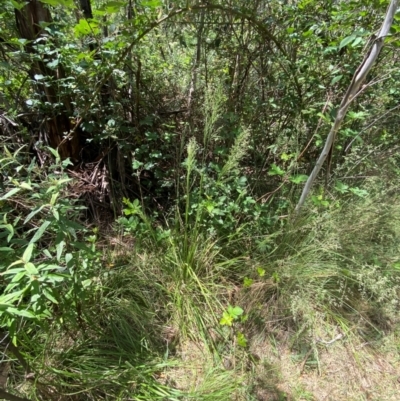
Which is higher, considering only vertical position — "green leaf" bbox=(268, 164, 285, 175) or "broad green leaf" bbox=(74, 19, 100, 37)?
"broad green leaf" bbox=(74, 19, 100, 37)

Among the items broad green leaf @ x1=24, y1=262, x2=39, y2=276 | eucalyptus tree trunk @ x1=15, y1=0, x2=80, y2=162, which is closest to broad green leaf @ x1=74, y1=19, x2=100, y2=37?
eucalyptus tree trunk @ x1=15, y1=0, x2=80, y2=162

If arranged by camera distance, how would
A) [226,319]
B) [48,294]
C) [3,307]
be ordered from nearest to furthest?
[3,307] → [48,294] → [226,319]

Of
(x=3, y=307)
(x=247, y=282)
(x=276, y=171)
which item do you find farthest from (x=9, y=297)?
(x=276, y=171)

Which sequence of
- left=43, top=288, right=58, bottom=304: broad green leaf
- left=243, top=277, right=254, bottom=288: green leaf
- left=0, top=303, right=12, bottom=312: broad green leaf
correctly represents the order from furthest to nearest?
left=243, top=277, right=254, bottom=288: green leaf
left=43, top=288, right=58, bottom=304: broad green leaf
left=0, top=303, right=12, bottom=312: broad green leaf

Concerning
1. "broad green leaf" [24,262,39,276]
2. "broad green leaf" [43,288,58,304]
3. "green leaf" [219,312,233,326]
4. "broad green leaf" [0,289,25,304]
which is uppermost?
"broad green leaf" [24,262,39,276]

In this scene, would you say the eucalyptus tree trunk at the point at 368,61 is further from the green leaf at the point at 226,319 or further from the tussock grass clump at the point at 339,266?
the green leaf at the point at 226,319

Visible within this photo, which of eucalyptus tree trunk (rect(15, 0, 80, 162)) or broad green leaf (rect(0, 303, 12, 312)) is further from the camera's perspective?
eucalyptus tree trunk (rect(15, 0, 80, 162))

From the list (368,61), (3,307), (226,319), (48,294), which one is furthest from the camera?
(226,319)

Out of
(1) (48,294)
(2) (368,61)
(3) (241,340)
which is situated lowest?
(3) (241,340)

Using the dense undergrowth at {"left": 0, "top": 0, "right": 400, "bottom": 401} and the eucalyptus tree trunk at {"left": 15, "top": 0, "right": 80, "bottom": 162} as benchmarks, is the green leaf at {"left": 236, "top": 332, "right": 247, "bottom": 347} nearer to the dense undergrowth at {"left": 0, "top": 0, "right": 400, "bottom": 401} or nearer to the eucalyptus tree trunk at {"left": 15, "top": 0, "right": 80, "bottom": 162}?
the dense undergrowth at {"left": 0, "top": 0, "right": 400, "bottom": 401}

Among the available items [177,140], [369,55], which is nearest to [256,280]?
[177,140]

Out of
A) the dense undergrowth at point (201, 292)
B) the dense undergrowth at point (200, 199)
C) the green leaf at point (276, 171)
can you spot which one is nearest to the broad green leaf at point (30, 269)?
the dense undergrowth at point (200, 199)

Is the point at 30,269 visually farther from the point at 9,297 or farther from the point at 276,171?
the point at 276,171

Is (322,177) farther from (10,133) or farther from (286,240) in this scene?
(10,133)
